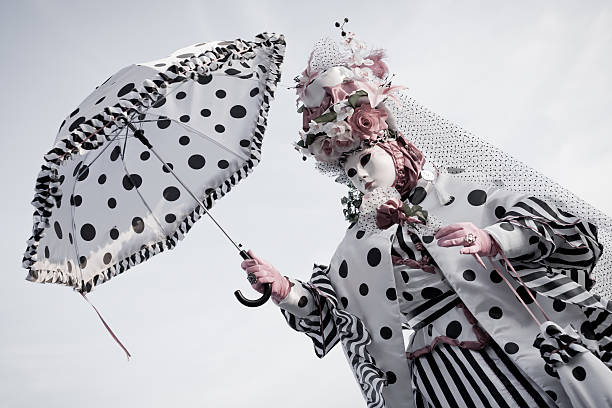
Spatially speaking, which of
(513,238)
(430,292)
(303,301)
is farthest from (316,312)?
(513,238)

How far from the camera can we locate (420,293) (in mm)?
2131

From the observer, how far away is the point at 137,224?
8.54 ft

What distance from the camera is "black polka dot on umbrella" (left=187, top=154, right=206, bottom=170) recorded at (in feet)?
8.89

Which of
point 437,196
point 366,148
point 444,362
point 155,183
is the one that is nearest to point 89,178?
point 155,183

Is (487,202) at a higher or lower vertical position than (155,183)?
lower

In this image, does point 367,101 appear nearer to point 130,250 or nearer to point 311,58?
point 311,58

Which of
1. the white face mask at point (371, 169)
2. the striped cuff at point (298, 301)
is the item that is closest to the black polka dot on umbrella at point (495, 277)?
the white face mask at point (371, 169)

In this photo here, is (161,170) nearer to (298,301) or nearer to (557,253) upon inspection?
(298,301)

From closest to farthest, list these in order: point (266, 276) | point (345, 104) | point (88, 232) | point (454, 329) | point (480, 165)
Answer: point (454, 329)
point (480, 165)
point (266, 276)
point (345, 104)
point (88, 232)

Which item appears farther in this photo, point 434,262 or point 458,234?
point 434,262

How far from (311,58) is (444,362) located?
156 centimetres

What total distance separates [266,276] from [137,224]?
0.77 meters

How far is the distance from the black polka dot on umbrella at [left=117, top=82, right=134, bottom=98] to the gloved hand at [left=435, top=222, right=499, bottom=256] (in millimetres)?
1255

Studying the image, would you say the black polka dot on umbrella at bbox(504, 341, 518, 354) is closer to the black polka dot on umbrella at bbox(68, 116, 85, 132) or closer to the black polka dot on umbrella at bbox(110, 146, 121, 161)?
the black polka dot on umbrella at bbox(68, 116, 85, 132)
